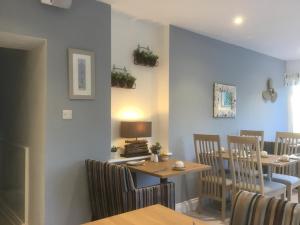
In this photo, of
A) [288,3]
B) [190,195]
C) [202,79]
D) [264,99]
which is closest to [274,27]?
[288,3]

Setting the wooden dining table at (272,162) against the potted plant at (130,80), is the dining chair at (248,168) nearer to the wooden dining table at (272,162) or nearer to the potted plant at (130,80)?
the wooden dining table at (272,162)

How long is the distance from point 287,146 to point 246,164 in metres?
1.25

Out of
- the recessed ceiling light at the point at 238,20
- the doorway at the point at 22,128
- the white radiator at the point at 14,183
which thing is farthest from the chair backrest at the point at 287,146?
the white radiator at the point at 14,183

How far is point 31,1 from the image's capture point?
8.02 feet

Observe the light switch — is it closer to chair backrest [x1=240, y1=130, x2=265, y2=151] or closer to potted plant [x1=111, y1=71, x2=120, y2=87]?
potted plant [x1=111, y1=71, x2=120, y2=87]

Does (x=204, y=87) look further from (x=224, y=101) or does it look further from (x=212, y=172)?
(x=212, y=172)

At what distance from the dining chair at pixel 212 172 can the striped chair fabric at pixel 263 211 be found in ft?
6.77

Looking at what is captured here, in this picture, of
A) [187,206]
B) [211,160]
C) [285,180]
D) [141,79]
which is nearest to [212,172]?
[211,160]

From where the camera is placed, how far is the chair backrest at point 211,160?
350 centimetres

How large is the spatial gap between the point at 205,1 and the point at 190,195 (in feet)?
8.62

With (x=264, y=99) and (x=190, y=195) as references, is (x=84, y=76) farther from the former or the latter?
(x=264, y=99)

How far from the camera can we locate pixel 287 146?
4.06 metres

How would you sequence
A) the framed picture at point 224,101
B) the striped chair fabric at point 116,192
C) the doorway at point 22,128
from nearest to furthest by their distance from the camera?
the striped chair fabric at point 116,192 → the doorway at point 22,128 → the framed picture at point 224,101

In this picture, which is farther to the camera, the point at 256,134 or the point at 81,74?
the point at 256,134
